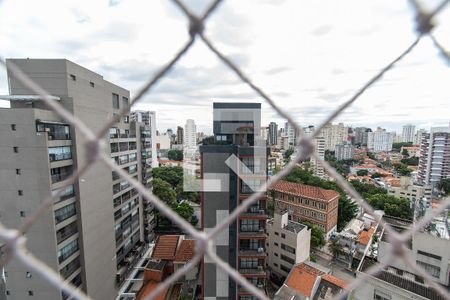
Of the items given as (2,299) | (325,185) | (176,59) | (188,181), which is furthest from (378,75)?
(325,185)

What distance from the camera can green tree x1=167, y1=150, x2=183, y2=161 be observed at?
2531 cm

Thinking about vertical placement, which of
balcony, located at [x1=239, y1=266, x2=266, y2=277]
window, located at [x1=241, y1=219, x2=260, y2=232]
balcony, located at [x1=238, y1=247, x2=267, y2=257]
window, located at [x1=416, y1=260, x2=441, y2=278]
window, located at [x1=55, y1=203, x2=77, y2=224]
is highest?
window, located at [x1=55, y1=203, x2=77, y2=224]

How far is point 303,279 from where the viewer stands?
231 inches

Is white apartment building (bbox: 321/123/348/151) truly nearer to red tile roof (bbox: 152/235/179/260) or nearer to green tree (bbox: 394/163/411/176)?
green tree (bbox: 394/163/411/176)

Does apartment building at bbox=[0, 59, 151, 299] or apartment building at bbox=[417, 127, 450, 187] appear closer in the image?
apartment building at bbox=[0, 59, 151, 299]

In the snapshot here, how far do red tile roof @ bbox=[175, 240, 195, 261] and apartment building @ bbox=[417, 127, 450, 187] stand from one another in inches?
789

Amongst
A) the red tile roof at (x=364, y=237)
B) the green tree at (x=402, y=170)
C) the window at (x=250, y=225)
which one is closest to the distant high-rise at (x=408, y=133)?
the green tree at (x=402, y=170)

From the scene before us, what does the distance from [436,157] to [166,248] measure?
22.4 metres

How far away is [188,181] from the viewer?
9.65 metres

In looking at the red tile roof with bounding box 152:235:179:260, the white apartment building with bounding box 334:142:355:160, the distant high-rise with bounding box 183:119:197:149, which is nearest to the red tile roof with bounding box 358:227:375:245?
the red tile roof with bounding box 152:235:179:260

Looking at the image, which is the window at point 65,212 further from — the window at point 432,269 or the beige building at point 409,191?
the beige building at point 409,191

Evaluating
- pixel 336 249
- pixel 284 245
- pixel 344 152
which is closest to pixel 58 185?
pixel 284 245

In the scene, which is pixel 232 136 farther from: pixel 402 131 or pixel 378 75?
pixel 402 131

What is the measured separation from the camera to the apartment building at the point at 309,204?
10.4 m
